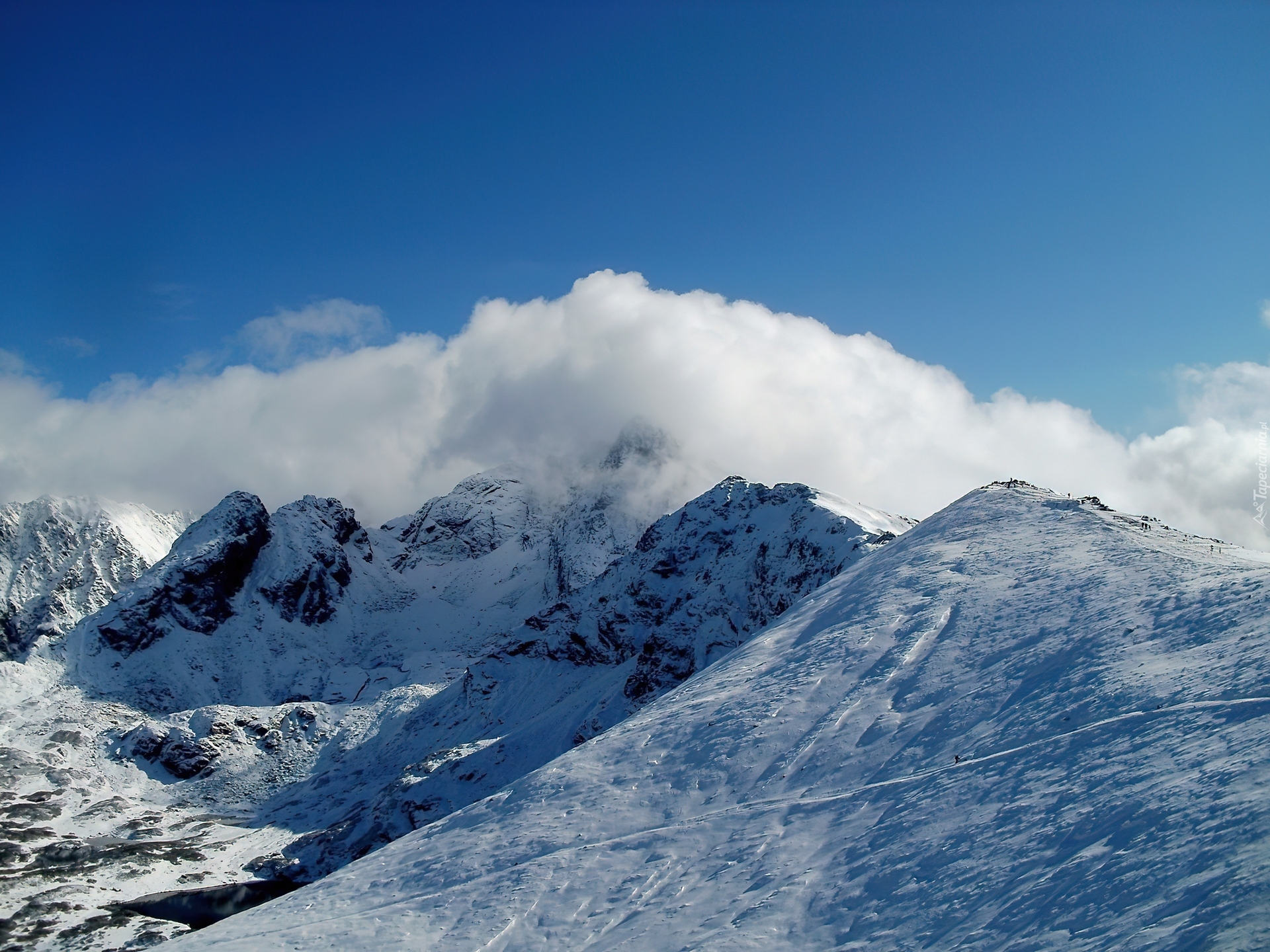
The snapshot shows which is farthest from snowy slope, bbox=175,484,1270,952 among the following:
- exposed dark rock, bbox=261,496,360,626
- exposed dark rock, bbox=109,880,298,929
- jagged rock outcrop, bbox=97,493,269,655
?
exposed dark rock, bbox=261,496,360,626

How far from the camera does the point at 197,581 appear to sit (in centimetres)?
16688

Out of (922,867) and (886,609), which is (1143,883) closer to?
(922,867)

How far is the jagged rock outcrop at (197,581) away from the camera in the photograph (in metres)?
157

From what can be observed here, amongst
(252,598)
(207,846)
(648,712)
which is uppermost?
(252,598)

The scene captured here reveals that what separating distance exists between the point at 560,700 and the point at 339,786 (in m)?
34.6

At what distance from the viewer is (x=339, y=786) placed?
11694 centimetres

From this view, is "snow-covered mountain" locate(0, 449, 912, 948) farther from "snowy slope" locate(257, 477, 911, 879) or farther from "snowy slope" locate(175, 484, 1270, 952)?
"snowy slope" locate(175, 484, 1270, 952)

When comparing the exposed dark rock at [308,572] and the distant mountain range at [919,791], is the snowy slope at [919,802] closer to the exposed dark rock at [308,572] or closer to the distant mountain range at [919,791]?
the distant mountain range at [919,791]

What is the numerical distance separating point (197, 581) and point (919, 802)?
580 feet

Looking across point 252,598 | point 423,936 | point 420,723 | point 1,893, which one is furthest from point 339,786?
point 423,936

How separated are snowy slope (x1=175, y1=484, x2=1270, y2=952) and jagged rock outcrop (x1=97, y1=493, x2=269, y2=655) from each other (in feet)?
509

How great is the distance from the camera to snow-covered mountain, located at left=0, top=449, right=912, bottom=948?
9281cm

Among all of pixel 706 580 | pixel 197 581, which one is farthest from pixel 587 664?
pixel 197 581

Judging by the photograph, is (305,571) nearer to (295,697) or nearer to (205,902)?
(295,697)
